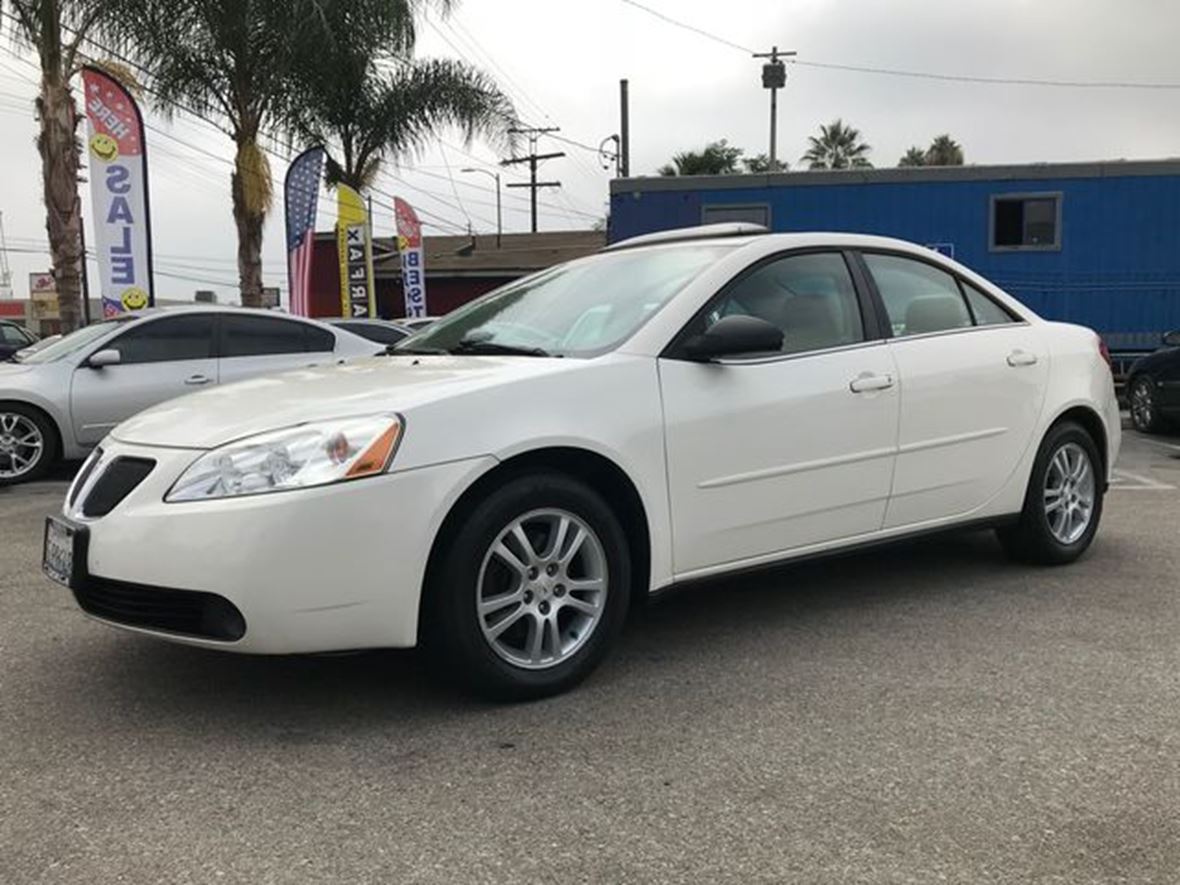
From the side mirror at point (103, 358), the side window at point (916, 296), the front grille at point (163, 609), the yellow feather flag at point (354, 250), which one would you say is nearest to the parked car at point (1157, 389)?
the side window at point (916, 296)

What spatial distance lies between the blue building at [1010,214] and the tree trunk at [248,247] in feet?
18.4

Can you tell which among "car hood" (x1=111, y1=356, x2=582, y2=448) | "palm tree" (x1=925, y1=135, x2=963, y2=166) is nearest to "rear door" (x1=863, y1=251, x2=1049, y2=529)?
"car hood" (x1=111, y1=356, x2=582, y2=448)

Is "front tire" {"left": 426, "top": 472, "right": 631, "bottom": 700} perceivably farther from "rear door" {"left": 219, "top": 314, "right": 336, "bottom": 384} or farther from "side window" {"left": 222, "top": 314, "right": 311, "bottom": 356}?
"side window" {"left": 222, "top": 314, "right": 311, "bottom": 356}

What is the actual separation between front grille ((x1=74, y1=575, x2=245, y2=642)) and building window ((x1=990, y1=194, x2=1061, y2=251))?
1346 cm

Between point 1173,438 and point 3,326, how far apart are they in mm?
16281

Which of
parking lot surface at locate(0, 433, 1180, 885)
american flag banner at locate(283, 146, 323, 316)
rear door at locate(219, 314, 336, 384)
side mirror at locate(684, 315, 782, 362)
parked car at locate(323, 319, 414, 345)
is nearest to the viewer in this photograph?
parking lot surface at locate(0, 433, 1180, 885)

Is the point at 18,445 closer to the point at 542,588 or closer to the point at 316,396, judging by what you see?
the point at 316,396

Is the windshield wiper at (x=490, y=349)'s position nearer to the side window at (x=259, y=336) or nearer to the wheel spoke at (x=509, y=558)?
the wheel spoke at (x=509, y=558)

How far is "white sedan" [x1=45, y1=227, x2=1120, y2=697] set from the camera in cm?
307

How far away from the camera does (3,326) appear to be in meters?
16.6

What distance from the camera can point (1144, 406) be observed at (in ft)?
37.2

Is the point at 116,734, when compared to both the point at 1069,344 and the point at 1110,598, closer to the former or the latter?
the point at 1110,598

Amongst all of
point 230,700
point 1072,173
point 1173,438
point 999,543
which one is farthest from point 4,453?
point 1072,173

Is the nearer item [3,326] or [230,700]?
[230,700]
